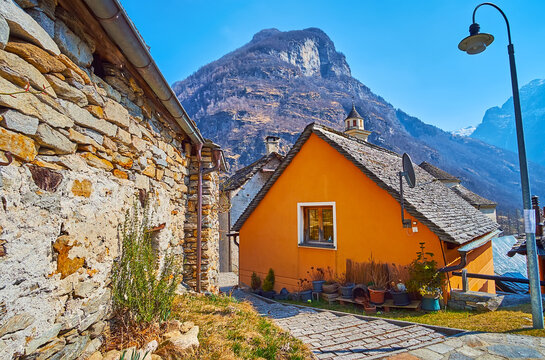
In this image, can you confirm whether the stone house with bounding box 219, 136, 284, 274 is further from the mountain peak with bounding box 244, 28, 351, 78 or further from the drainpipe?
the mountain peak with bounding box 244, 28, 351, 78

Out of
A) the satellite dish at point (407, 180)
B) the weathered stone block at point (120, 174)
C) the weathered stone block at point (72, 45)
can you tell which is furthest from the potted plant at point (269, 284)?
the weathered stone block at point (72, 45)

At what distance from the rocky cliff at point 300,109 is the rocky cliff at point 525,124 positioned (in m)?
33.0

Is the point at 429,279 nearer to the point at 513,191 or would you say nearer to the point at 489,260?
the point at 489,260

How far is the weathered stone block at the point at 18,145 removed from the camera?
5.53 feet

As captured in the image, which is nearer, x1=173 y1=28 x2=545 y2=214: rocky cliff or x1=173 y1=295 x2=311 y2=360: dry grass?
x1=173 y1=295 x2=311 y2=360: dry grass

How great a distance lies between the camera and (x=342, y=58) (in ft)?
364

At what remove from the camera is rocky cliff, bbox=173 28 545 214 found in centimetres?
5578

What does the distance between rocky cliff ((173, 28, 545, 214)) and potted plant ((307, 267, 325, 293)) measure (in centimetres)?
3490

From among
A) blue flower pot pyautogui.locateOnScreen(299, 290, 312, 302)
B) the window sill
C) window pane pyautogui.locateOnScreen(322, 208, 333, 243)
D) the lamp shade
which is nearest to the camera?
the lamp shade

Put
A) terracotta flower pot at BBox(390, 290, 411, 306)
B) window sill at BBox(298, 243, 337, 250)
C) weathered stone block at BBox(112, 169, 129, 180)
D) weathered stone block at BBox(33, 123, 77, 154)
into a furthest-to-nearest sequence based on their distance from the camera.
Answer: window sill at BBox(298, 243, 337, 250) < terracotta flower pot at BBox(390, 290, 411, 306) < weathered stone block at BBox(112, 169, 129, 180) < weathered stone block at BBox(33, 123, 77, 154)

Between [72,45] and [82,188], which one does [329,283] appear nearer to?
[82,188]

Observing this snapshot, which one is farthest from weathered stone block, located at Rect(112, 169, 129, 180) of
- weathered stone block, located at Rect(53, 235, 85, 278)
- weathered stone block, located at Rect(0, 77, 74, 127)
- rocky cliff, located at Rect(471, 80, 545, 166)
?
rocky cliff, located at Rect(471, 80, 545, 166)

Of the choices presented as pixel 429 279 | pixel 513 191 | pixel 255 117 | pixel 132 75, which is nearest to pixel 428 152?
pixel 513 191

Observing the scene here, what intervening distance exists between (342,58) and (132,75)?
392 feet
